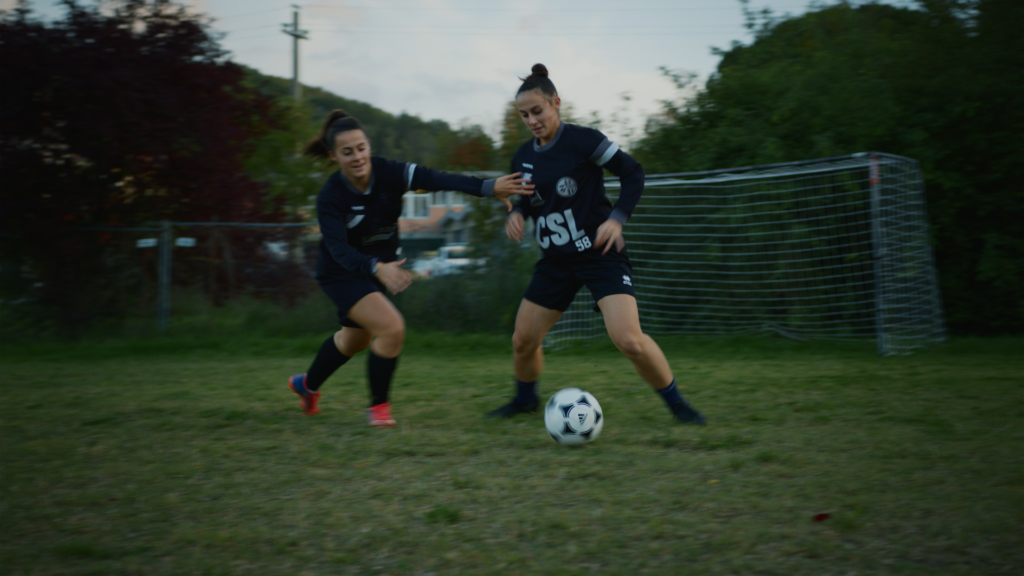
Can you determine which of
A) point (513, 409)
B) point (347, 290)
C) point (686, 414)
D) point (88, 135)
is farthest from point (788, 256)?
point (88, 135)

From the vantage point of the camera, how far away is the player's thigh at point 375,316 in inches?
166

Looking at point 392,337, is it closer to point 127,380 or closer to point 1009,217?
point 127,380

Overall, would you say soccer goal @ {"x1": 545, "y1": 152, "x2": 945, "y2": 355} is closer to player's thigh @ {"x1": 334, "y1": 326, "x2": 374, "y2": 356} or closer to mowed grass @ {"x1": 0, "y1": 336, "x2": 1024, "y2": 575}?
mowed grass @ {"x1": 0, "y1": 336, "x2": 1024, "y2": 575}

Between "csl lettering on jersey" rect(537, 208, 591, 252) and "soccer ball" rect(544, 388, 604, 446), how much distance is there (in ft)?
2.87

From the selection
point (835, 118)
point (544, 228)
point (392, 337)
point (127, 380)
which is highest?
point (835, 118)

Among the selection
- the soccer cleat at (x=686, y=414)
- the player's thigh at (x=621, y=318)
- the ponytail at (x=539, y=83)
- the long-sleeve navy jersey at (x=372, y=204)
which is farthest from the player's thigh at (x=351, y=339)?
the soccer cleat at (x=686, y=414)

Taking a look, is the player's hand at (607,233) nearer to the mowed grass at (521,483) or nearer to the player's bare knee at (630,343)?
the player's bare knee at (630,343)

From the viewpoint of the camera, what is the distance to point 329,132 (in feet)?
14.1

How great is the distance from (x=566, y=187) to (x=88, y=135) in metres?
7.89

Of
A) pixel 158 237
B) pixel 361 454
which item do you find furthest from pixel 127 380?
pixel 361 454

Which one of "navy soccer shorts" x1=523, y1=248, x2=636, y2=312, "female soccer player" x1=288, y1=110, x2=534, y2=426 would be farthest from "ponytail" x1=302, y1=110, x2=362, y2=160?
"navy soccer shorts" x1=523, y1=248, x2=636, y2=312

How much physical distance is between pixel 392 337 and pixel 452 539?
1940 mm

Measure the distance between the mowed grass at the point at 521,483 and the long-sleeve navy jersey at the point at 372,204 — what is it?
3.57 feet

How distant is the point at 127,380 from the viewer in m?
6.74
